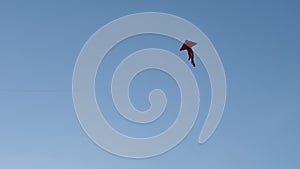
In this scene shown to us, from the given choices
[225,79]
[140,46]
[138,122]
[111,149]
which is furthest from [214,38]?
[111,149]

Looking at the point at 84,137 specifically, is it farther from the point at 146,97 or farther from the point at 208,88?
the point at 208,88

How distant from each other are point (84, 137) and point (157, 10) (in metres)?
0.59

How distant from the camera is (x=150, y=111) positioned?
1.99 m

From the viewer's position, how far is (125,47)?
201 centimetres

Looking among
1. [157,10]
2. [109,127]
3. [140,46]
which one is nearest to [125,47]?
[140,46]

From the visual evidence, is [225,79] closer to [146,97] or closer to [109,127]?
[146,97]

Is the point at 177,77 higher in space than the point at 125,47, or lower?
lower

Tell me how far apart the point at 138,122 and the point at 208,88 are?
0.32 meters

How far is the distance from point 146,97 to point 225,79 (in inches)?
13.2

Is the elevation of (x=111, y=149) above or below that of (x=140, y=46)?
below

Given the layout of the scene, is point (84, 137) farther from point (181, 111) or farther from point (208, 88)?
point (208, 88)

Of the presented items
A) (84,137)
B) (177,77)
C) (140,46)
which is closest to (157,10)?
(140,46)

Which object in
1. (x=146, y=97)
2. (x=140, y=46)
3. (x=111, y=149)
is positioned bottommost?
(x=111, y=149)

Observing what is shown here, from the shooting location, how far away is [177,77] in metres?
2.03
